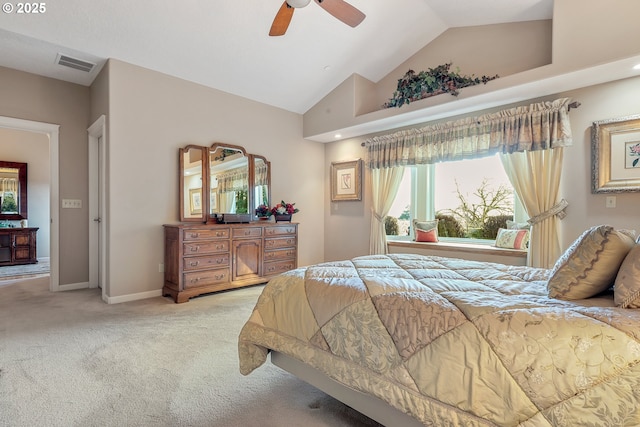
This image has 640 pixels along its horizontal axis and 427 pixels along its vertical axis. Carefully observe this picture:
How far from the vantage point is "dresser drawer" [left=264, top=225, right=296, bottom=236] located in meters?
4.61

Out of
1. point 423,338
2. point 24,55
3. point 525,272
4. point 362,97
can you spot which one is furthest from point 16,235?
point 525,272

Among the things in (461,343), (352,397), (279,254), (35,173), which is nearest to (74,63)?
(279,254)

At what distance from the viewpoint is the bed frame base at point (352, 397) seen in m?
1.36

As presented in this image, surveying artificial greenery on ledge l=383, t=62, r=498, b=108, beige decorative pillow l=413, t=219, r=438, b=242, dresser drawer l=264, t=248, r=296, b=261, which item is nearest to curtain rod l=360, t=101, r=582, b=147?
artificial greenery on ledge l=383, t=62, r=498, b=108

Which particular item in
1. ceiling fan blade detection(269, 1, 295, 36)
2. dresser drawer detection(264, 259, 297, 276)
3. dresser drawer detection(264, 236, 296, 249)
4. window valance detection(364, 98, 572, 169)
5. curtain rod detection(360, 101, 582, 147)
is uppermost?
ceiling fan blade detection(269, 1, 295, 36)

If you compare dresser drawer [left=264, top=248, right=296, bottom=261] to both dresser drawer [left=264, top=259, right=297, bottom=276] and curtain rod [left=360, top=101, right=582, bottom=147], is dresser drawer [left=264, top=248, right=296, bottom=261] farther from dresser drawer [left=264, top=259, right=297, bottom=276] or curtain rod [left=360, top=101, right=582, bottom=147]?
curtain rod [left=360, top=101, right=582, bottom=147]

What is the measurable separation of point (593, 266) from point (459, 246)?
110 inches

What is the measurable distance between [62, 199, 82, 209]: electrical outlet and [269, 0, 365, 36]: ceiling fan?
12.0 ft

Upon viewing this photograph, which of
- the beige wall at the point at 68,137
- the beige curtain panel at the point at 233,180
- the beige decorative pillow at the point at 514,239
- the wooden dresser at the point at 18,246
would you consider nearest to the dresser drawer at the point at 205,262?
the beige curtain panel at the point at 233,180

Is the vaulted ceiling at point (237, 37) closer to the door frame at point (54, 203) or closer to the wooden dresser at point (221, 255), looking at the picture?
the door frame at point (54, 203)

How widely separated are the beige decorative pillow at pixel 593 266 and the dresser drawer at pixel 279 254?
12.1 feet

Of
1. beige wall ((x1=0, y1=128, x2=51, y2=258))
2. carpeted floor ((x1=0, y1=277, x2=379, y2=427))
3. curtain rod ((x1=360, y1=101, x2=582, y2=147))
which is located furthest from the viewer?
beige wall ((x1=0, y1=128, x2=51, y2=258))

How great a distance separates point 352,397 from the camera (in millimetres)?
1542

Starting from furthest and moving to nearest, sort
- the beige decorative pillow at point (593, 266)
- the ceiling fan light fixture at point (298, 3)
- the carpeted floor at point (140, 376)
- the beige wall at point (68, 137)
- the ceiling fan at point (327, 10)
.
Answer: the beige wall at point (68, 137)
the ceiling fan at point (327, 10)
the ceiling fan light fixture at point (298, 3)
the carpeted floor at point (140, 376)
the beige decorative pillow at point (593, 266)
